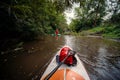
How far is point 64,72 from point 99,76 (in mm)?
1860

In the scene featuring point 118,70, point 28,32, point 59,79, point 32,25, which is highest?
point 32,25

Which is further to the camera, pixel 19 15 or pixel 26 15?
pixel 26 15

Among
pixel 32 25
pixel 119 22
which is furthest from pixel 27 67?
pixel 119 22

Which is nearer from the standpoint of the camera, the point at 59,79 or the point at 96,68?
the point at 59,79

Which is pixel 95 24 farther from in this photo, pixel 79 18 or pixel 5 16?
pixel 5 16

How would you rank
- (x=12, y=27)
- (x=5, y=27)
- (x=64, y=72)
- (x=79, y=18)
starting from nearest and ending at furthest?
(x=64, y=72) < (x=5, y=27) < (x=12, y=27) < (x=79, y=18)

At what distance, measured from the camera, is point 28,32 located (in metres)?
9.62

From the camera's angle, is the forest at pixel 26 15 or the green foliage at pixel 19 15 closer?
the forest at pixel 26 15

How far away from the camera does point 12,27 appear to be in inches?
298

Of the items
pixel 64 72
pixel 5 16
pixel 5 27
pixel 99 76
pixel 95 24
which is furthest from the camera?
pixel 95 24

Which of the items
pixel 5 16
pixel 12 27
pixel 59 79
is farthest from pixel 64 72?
pixel 12 27

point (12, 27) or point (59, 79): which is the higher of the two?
point (12, 27)

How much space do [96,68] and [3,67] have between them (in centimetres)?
401

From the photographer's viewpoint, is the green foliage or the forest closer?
the forest
